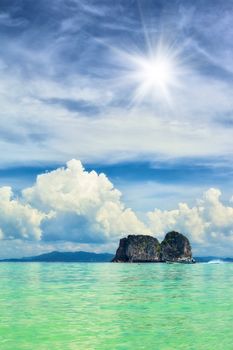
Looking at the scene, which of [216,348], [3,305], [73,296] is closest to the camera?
[216,348]

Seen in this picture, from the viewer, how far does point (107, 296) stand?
4803cm

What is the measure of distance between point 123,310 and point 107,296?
1231 cm

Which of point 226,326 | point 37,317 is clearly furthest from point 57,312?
point 226,326

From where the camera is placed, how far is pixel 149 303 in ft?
134

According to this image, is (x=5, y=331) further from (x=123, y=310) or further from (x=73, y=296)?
(x=73, y=296)

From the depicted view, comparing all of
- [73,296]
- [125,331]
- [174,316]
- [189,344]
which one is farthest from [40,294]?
[189,344]

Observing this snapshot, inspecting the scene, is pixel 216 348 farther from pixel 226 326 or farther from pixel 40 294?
pixel 40 294

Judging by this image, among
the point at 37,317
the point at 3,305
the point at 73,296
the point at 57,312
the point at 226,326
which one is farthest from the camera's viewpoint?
the point at 73,296

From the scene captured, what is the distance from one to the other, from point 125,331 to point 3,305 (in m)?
16.6

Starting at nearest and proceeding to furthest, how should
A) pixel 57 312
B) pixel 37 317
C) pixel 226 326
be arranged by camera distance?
pixel 226 326 → pixel 37 317 → pixel 57 312

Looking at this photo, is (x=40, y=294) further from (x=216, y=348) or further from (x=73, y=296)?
(x=216, y=348)

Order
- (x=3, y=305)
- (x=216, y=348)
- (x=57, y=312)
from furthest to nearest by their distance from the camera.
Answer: (x=3, y=305)
(x=57, y=312)
(x=216, y=348)

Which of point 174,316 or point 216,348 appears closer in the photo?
point 216,348

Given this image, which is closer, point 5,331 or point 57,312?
point 5,331
